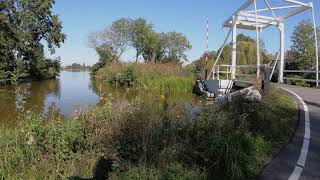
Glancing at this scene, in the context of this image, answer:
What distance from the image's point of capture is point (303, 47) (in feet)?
111

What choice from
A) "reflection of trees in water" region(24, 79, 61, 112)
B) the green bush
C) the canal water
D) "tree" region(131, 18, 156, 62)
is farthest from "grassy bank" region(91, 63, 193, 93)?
"tree" region(131, 18, 156, 62)

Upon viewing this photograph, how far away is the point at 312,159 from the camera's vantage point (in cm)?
796

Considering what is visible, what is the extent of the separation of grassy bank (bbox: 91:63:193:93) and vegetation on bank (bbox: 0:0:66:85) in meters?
10.6

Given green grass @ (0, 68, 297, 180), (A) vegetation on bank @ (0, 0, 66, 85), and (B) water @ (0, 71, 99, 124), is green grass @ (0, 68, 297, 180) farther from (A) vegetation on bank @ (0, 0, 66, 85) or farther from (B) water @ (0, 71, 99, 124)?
(A) vegetation on bank @ (0, 0, 66, 85)

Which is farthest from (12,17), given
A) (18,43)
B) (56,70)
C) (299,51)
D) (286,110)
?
(286,110)

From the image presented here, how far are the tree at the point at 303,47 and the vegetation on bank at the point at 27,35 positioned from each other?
28.8 metres

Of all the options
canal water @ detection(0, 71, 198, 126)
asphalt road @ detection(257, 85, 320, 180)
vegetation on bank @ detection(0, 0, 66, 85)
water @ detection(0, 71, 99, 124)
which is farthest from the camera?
vegetation on bank @ detection(0, 0, 66, 85)

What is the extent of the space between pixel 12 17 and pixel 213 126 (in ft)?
163

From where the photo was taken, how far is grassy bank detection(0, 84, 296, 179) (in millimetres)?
7293

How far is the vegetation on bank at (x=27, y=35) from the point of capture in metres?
→ 49.2

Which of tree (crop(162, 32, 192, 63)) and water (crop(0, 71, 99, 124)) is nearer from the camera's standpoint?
water (crop(0, 71, 99, 124))

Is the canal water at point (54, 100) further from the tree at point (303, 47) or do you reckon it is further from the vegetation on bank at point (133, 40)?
the vegetation on bank at point (133, 40)

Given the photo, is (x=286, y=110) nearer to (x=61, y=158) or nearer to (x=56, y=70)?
(x=61, y=158)

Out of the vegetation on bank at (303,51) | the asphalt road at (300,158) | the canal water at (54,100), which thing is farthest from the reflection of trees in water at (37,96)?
the vegetation on bank at (303,51)
